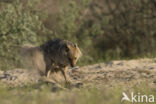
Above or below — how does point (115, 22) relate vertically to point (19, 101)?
above

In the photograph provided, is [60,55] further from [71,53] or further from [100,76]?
[100,76]

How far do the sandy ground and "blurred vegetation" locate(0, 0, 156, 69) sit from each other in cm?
226

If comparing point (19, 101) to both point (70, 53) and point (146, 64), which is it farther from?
point (146, 64)

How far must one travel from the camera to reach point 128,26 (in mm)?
16500

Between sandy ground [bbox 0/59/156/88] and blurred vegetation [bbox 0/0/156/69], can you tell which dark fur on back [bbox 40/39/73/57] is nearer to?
sandy ground [bbox 0/59/156/88]

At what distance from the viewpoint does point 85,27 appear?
15172 millimetres

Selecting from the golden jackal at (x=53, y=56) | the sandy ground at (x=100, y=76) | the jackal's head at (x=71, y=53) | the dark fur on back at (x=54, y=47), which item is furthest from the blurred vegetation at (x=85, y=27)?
the jackal's head at (x=71, y=53)

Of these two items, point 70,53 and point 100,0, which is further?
point 100,0

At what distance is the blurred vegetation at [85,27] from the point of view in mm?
11070

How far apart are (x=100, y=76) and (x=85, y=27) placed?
7063 mm

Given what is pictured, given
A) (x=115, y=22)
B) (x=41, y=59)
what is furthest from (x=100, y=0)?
(x=41, y=59)

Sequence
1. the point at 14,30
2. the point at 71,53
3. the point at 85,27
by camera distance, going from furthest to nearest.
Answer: the point at 85,27 < the point at 14,30 < the point at 71,53

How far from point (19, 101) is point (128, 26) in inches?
480

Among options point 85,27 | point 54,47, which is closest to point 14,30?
point 54,47
